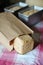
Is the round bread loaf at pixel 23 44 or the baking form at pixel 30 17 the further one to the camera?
the baking form at pixel 30 17

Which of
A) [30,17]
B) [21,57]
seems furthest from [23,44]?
[30,17]

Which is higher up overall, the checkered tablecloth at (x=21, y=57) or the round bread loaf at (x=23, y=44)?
the round bread loaf at (x=23, y=44)

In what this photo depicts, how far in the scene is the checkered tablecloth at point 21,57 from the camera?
67 cm

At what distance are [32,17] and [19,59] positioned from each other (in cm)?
32

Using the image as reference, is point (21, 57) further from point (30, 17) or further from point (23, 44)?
point (30, 17)

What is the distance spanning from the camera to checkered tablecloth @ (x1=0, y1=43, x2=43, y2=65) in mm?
671

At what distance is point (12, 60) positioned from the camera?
68 cm

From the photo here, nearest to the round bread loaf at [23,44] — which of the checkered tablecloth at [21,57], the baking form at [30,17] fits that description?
the checkered tablecloth at [21,57]

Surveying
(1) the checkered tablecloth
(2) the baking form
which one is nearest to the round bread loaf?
(1) the checkered tablecloth

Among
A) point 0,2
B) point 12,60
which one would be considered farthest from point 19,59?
point 0,2

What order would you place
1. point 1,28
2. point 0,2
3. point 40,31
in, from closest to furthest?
point 1,28, point 40,31, point 0,2

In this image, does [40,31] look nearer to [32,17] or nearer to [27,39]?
[32,17]

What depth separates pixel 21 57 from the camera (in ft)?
2.31

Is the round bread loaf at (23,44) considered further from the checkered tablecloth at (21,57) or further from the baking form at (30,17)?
the baking form at (30,17)
